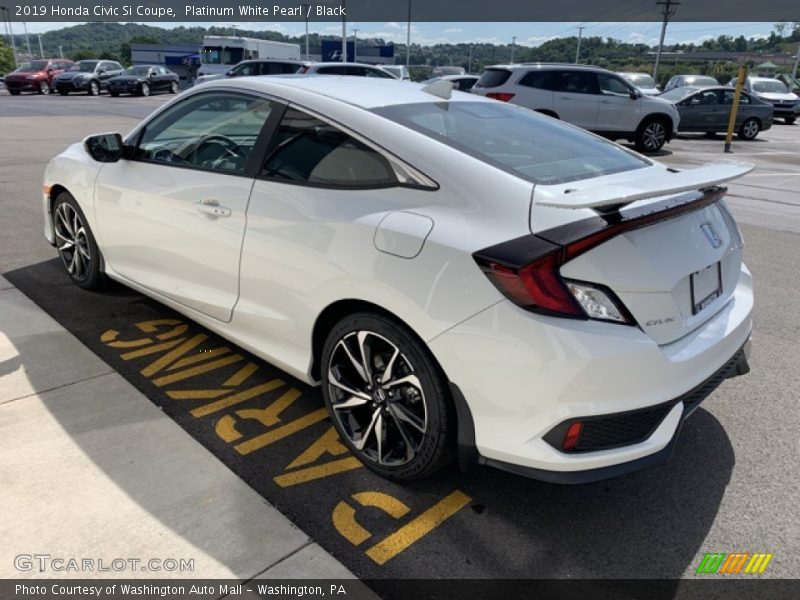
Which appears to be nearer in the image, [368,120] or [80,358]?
[368,120]

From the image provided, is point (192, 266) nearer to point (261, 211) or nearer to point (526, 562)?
point (261, 211)

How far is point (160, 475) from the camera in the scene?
105 inches

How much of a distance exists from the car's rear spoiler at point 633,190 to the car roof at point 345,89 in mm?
1039

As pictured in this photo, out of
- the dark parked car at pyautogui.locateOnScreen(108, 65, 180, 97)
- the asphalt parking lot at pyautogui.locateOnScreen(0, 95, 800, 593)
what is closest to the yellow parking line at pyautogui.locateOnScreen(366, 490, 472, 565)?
the asphalt parking lot at pyautogui.locateOnScreen(0, 95, 800, 593)

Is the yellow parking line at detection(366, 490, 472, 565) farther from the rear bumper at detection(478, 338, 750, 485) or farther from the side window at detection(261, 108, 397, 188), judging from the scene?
the side window at detection(261, 108, 397, 188)

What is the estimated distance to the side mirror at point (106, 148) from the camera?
3.88 m

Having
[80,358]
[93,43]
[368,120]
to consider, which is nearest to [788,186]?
[368,120]

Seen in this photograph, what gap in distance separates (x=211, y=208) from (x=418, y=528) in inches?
73.0

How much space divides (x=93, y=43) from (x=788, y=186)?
155m

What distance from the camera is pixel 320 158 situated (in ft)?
9.20

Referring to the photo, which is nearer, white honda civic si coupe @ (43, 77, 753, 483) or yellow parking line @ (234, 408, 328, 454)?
white honda civic si coupe @ (43, 77, 753, 483)

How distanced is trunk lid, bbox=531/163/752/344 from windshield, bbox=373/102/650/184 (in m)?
0.22

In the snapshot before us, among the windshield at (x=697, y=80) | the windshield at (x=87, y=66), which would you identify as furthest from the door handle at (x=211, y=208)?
the windshield at (x=87, y=66)

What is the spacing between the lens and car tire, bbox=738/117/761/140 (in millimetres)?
18891
